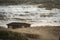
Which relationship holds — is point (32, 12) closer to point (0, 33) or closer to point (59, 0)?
point (59, 0)

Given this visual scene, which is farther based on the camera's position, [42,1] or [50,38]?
[50,38]

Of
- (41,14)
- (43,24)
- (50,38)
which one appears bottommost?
(50,38)

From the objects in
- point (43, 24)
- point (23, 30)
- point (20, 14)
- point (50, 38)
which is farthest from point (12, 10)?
point (50, 38)

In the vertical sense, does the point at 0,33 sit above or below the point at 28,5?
below

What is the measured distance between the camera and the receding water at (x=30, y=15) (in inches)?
45.7

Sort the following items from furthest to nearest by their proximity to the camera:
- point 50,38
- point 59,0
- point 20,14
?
1. point 50,38
2. point 20,14
3. point 59,0

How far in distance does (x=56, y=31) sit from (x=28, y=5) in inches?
15.6

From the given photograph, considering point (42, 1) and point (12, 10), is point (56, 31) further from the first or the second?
point (12, 10)

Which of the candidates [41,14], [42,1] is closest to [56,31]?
[41,14]

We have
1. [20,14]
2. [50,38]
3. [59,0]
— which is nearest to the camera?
[59,0]

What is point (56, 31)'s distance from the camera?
1.30 metres

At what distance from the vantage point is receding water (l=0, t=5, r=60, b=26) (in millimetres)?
1160

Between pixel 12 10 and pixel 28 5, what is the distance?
149 millimetres

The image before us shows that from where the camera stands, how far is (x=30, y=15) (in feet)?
3.94
